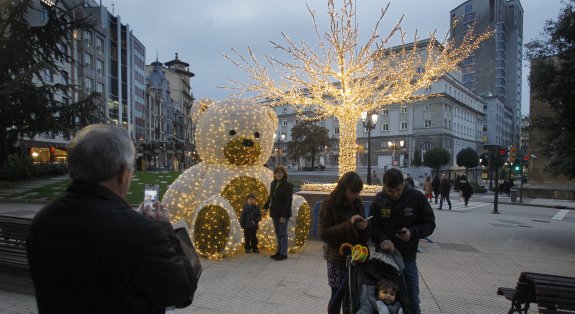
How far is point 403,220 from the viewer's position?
3830 millimetres

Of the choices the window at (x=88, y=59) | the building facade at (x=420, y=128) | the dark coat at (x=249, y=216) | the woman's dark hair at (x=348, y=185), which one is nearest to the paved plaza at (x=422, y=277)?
the dark coat at (x=249, y=216)

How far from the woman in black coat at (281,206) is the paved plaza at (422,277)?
0.87ft

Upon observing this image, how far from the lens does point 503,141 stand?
103 m

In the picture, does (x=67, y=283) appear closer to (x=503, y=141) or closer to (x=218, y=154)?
(x=218, y=154)

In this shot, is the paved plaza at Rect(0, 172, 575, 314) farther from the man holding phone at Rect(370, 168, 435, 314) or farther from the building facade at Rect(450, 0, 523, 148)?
the building facade at Rect(450, 0, 523, 148)

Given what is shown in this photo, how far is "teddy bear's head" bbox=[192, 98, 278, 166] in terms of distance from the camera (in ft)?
25.2

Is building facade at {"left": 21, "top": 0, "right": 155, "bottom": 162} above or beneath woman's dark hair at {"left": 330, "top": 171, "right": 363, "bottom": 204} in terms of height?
above

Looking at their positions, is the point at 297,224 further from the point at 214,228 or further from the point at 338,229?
the point at 338,229

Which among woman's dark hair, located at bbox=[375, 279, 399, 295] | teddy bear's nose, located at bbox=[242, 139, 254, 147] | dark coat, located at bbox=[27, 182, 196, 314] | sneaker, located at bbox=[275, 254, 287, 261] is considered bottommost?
sneaker, located at bbox=[275, 254, 287, 261]

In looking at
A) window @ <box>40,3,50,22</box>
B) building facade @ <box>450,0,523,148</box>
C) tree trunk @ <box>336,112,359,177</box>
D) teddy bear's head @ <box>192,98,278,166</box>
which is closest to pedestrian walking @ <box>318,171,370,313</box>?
teddy bear's head @ <box>192,98,278,166</box>

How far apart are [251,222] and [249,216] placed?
0.44ft

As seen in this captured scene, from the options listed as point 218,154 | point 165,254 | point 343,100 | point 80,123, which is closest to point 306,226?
point 218,154

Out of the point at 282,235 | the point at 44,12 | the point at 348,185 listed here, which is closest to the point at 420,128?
the point at 44,12

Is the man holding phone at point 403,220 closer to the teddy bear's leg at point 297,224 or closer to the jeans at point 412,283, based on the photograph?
the jeans at point 412,283
